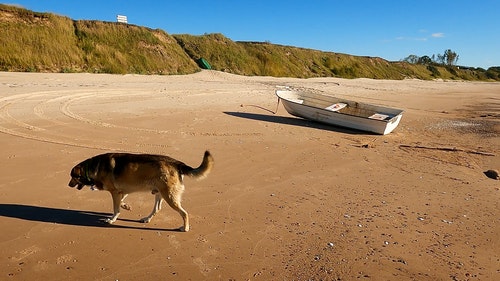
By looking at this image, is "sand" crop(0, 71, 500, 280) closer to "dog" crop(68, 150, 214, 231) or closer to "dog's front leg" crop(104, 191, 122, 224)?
"dog's front leg" crop(104, 191, 122, 224)

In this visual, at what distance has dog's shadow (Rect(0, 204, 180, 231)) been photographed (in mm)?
5668

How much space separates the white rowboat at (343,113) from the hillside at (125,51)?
59.9 ft

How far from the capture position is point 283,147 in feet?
37.6

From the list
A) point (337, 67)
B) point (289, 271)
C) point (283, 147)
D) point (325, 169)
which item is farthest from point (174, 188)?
point (337, 67)

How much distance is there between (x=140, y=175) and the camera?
5.47 m

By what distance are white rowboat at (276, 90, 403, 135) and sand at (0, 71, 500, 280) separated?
35.3 inches

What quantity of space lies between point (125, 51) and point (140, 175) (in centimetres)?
3123

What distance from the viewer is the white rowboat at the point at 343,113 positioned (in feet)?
48.9

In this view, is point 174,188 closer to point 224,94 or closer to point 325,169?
point 325,169

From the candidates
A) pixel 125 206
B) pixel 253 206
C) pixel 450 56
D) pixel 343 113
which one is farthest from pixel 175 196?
pixel 450 56

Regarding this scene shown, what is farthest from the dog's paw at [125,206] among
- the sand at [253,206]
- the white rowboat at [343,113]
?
the white rowboat at [343,113]

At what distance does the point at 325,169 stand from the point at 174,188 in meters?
5.01

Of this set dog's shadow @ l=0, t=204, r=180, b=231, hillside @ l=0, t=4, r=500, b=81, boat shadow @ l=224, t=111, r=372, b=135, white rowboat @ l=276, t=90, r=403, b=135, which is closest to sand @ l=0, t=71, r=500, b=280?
dog's shadow @ l=0, t=204, r=180, b=231

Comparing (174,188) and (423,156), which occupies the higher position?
(174,188)
